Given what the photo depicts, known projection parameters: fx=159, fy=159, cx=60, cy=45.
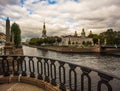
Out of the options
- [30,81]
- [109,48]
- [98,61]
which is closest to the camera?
[30,81]

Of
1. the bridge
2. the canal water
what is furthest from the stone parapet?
the bridge

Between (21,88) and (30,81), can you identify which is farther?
(30,81)

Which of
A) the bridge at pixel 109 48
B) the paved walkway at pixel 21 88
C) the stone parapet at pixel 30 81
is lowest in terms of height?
the bridge at pixel 109 48

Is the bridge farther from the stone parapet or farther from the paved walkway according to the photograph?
the paved walkway

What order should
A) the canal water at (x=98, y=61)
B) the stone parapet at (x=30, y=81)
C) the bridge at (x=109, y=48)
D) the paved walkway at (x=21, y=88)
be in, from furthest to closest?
the bridge at (x=109, y=48) < the canal water at (x=98, y=61) < the paved walkway at (x=21, y=88) < the stone parapet at (x=30, y=81)

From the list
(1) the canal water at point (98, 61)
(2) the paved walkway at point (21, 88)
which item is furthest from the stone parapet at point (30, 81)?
(1) the canal water at point (98, 61)

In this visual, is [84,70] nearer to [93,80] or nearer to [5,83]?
[5,83]

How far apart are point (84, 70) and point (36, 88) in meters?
2.30

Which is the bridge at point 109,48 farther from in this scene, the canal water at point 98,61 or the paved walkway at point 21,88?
the paved walkway at point 21,88

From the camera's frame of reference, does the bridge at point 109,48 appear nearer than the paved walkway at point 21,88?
No

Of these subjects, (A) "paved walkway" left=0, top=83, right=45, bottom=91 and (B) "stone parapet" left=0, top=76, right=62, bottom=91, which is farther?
(A) "paved walkway" left=0, top=83, right=45, bottom=91

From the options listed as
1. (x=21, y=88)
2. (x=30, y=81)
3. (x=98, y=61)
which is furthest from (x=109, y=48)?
(x=21, y=88)

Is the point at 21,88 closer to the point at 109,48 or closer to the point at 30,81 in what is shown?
the point at 30,81

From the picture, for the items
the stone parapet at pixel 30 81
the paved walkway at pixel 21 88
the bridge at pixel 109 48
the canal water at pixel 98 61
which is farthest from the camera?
the bridge at pixel 109 48
